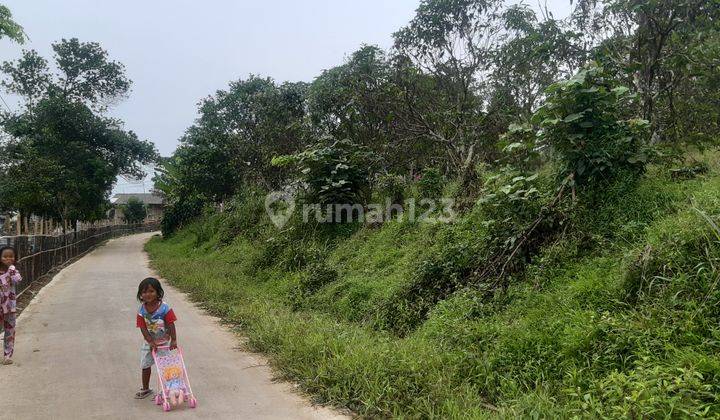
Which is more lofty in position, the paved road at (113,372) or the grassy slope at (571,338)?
the grassy slope at (571,338)

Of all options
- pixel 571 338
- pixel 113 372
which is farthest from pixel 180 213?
pixel 571 338

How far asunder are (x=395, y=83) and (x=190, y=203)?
17952 millimetres

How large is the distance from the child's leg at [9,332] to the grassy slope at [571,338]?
2498 millimetres

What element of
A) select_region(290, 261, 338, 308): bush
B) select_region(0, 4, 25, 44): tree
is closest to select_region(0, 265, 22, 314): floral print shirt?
select_region(290, 261, 338, 308): bush

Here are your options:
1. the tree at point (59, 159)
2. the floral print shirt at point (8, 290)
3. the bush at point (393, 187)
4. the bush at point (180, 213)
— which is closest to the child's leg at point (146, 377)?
the floral print shirt at point (8, 290)

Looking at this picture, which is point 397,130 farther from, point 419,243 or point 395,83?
point 419,243

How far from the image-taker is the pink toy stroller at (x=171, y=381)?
13.7ft

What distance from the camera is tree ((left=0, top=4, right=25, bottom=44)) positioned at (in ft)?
29.4

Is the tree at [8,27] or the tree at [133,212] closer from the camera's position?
the tree at [8,27]

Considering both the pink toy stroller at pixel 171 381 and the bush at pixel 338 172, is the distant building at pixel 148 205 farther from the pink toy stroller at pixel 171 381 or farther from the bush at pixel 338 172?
the pink toy stroller at pixel 171 381

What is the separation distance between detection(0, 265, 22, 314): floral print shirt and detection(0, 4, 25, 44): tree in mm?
5566

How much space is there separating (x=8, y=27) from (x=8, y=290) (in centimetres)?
581

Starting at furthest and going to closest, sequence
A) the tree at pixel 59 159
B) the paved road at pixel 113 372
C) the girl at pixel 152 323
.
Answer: the tree at pixel 59 159 → the girl at pixel 152 323 → the paved road at pixel 113 372

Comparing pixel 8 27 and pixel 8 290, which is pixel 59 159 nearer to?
pixel 8 27
